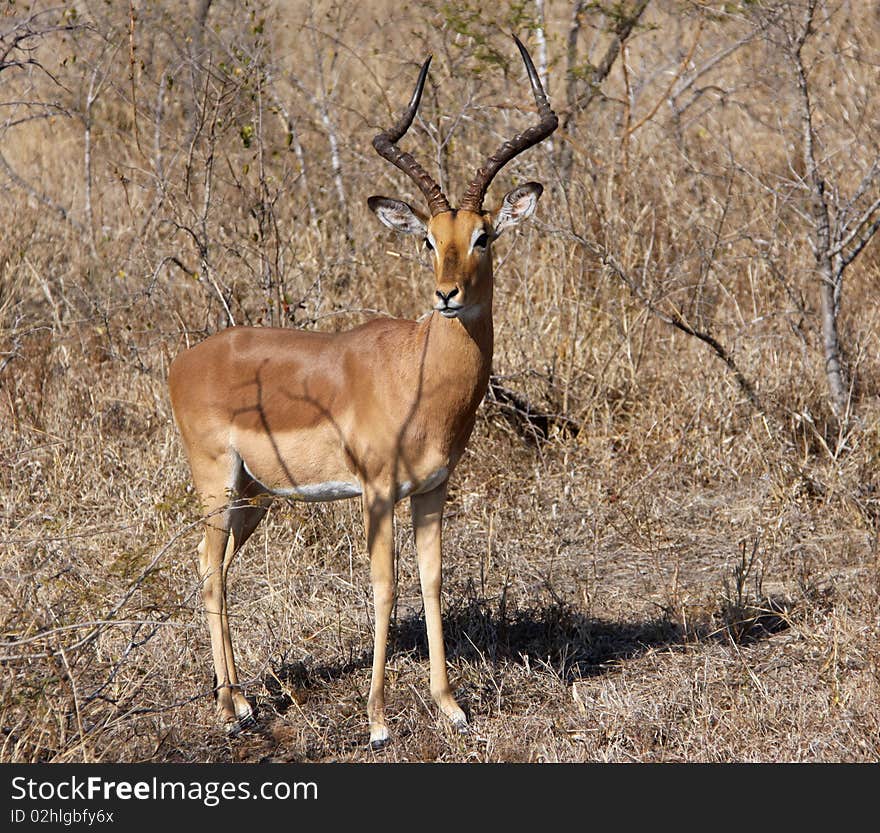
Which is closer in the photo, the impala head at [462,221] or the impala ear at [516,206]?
the impala head at [462,221]

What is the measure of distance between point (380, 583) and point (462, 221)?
1.53 meters

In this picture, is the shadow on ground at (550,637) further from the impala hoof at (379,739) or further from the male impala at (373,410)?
the impala hoof at (379,739)

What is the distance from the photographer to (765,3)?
759 centimetres

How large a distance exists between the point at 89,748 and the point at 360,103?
30.2ft

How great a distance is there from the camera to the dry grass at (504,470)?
17.5 feet

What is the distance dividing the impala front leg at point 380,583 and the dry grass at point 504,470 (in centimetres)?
11

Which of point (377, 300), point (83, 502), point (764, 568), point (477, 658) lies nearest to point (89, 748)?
point (477, 658)

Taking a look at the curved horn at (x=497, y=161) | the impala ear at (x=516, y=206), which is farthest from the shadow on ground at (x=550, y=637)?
the curved horn at (x=497, y=161)

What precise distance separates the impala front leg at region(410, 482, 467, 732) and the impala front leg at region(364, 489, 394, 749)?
0.69ft

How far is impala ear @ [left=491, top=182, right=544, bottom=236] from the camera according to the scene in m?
5.68

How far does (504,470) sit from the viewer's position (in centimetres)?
796

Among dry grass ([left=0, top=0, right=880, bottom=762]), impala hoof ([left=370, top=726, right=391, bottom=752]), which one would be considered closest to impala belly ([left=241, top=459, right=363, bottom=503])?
dry grass ([left=0, top=0, right=880, bottom=762])

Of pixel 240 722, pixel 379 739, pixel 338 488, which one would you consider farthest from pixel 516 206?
pixel 240 722

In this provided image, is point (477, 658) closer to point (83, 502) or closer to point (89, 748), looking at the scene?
point (89, 748)
